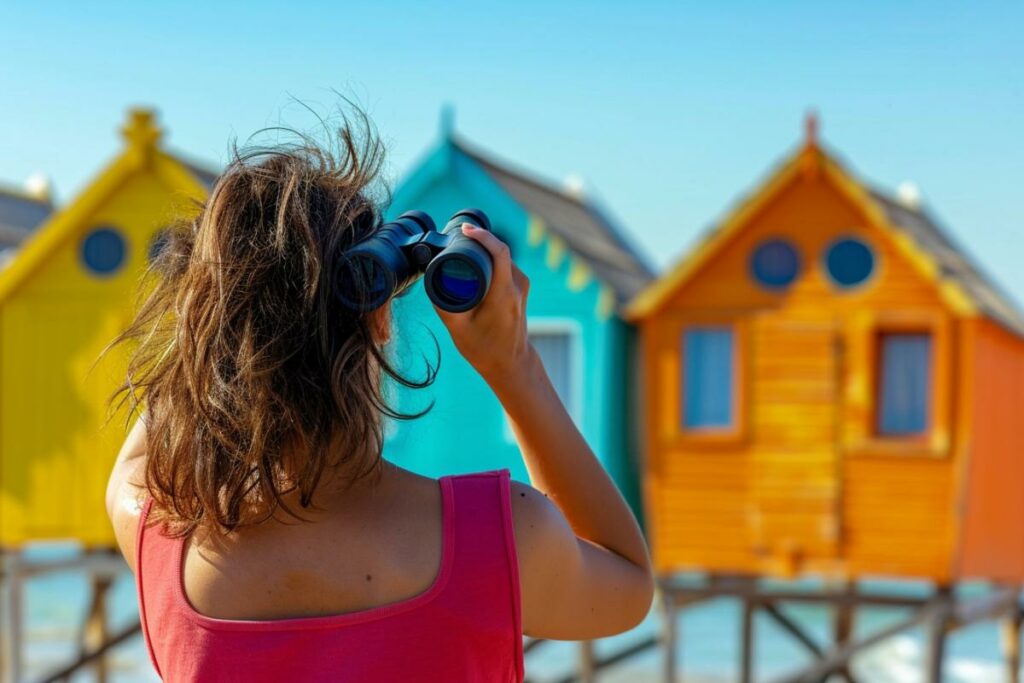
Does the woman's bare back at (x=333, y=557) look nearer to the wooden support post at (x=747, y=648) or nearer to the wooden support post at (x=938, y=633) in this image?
the wooden support post at (x=938, y=633)

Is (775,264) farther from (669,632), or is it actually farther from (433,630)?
(433,630)

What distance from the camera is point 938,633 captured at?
426 inches

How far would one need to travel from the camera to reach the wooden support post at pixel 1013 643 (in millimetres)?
12578

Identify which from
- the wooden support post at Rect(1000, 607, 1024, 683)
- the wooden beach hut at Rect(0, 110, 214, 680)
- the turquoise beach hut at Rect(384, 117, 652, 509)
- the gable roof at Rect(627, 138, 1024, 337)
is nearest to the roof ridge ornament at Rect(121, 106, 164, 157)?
the wooden beach hut at Rect(0, 110, 214, 680)

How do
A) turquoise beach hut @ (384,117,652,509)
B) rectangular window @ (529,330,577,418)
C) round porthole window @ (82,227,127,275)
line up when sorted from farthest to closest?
round porthole window @ (82,227,127,275), rectangular window @ (529,330,577,418), turquoise beach hut @ (384,117,652,509)

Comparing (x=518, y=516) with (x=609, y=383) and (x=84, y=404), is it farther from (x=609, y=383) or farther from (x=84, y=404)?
(x=84, y=404)

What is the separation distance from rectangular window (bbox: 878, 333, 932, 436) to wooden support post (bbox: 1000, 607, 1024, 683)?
3.35 meters

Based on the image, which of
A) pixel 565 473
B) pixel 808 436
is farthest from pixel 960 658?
pixel 565 473

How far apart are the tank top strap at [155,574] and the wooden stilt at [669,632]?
974 cm

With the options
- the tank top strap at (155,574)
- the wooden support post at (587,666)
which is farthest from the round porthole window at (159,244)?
the wooden support post at (587,666)

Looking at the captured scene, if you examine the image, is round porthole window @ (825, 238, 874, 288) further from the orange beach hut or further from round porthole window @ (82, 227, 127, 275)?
round porthole window @ (82, 227, 127, 275)

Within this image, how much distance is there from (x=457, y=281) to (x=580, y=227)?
10.7 metres

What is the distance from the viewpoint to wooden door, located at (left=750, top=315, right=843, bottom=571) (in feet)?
33.1

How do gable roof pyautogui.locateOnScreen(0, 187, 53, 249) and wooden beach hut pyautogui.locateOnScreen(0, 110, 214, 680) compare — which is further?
wooden beach hut pyautogui.locateOnScreen(0, 110, 214, 680)
